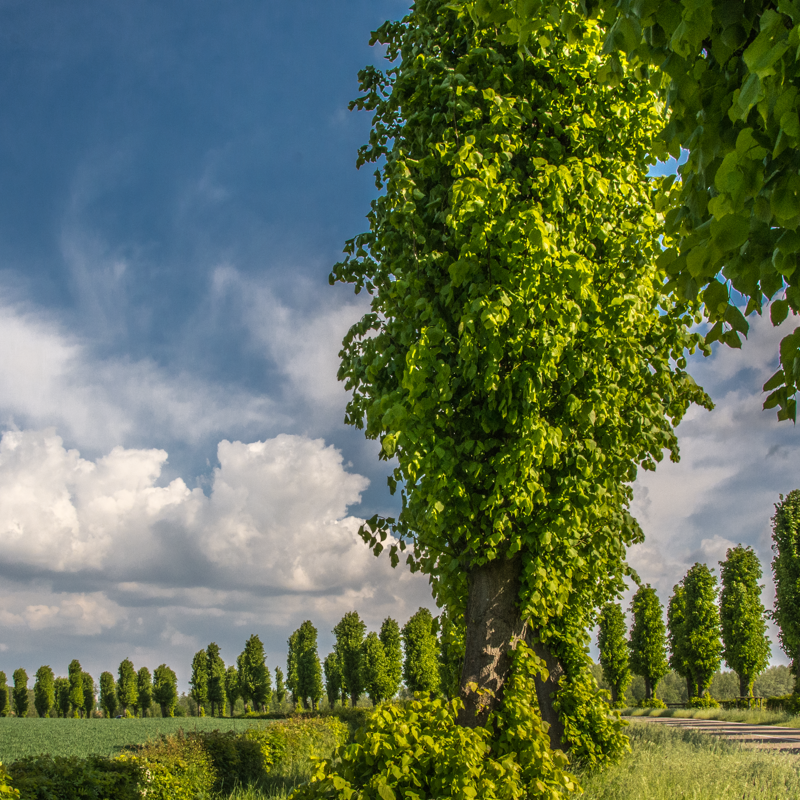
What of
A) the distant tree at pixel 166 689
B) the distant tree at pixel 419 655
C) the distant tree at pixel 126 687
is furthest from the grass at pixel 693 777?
the distant tree at pixel 126 687

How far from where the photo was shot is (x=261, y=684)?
210 ft

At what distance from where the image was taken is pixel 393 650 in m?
47.8

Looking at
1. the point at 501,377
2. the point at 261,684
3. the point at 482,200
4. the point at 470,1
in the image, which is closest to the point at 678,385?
the point at 501,377

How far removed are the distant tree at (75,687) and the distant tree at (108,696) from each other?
267 cm

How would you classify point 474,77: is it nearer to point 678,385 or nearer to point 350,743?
point 678,385

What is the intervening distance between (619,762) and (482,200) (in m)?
9.63

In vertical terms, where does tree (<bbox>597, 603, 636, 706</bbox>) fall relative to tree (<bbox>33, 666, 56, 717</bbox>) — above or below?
above

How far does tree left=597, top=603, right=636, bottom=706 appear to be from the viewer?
40750mm

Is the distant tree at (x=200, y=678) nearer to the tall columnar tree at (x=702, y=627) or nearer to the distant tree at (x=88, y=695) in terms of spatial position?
the distant tree at (x=88, y=695)

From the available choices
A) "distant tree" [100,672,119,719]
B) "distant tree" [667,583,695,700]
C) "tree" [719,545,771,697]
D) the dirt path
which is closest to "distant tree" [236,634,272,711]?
"distant tree" [100,672,119,719]

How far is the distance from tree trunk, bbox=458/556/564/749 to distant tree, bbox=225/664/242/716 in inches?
2842

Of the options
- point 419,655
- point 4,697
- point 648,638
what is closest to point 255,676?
point 419,655

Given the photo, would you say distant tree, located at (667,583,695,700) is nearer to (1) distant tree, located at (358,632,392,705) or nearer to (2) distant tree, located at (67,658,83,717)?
(1) distant tree, located at (358,632,392,705)

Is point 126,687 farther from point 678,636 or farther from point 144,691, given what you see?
point 678,636
